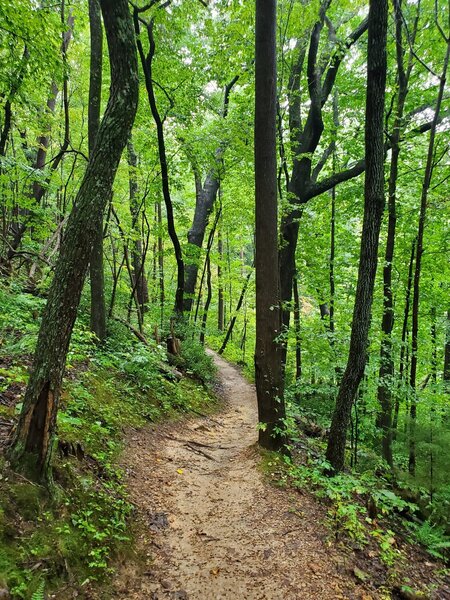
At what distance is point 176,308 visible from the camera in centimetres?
1257

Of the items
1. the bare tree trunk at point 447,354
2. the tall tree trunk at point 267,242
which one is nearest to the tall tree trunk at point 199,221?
the tall tree trunk at point 267,242

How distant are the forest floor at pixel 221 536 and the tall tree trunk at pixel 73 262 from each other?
1.32m

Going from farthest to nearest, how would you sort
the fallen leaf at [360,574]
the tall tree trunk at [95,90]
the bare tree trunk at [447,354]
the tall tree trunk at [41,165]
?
the bare tree trunk at [447,354] < the tall tree trunk at [41,165] < the tall tree trunk at [95,90] < the fallen leaf at [360,574]

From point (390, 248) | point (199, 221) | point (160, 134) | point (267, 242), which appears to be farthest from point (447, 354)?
point (160, 134)

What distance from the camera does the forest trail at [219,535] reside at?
10.7 ft

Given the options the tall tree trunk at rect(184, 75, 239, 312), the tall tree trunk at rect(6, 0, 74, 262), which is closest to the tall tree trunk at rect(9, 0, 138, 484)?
the tall tree trunk at rect(6, 0, 74, 262)

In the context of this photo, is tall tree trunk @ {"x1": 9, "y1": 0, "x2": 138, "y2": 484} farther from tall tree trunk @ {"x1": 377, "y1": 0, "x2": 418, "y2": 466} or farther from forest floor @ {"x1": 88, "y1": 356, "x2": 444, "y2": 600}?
tall tree trunk @ {"x1": 377, "y1": 0, "x2": 418, "y2": 466}

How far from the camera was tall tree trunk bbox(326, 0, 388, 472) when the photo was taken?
16.0ft

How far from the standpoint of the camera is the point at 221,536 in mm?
4039

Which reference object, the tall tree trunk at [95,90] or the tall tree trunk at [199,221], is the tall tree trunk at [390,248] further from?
the tall tree trunk at [199,221]

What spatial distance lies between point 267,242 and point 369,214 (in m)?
1.65

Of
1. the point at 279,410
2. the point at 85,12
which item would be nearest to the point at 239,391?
the point at 279,410

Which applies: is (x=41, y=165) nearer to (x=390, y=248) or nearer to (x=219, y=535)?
(x=390, y=248)

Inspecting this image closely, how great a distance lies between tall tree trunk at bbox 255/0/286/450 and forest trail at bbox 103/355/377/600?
0.89 m
